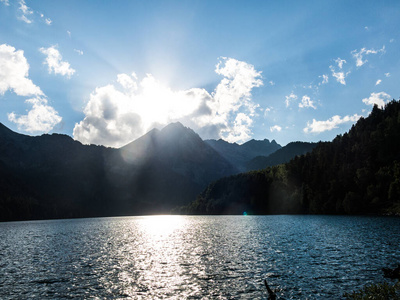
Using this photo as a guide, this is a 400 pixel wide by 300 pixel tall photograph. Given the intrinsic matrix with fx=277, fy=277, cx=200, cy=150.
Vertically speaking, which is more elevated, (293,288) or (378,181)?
(378,181)

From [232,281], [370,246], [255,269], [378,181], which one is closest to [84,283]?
[232,281]

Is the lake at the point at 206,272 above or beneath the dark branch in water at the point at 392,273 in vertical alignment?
beneath

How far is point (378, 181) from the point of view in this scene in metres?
168

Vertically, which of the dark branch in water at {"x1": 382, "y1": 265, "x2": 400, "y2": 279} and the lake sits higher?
the dark branch in water at {"x1": 382, "y1": 265, "x2": 400, "y2": 279}

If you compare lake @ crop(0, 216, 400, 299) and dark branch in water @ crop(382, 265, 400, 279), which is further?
dark branch in water @ crop(382, 265, 400, 279)

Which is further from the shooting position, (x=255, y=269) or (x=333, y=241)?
(x=333, y=241)

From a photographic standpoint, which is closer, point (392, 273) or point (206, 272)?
point (392, 273)

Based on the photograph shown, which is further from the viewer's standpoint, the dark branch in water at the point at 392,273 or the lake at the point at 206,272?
the dark branch in water at the point at 392,273

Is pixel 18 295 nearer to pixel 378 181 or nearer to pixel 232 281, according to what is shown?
pixel 232 281

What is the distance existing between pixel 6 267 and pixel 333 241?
66.4 meters

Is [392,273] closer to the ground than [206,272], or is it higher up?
higher up

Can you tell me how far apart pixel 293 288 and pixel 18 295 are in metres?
31.8

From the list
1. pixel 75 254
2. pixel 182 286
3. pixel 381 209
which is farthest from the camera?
pixel 381 209

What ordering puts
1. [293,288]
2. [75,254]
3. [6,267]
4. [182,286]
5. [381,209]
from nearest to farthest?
[293,288] < [182,286] < [6,267] < [75,254] < [381,209]
